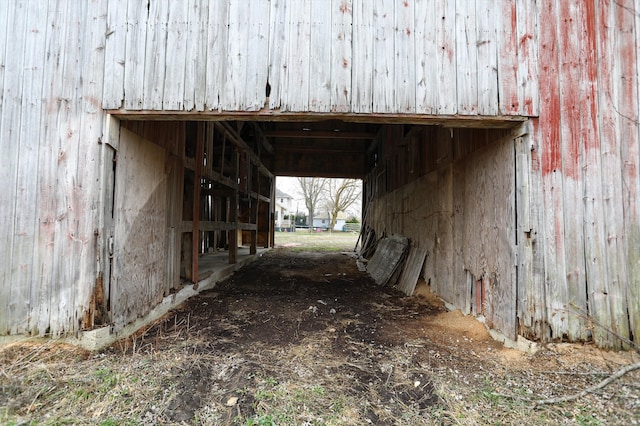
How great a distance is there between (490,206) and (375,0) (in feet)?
9.21

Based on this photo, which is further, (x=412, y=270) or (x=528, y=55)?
(x=412, y=270)

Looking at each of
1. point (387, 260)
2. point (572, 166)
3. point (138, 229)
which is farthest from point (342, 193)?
point (572, 166)

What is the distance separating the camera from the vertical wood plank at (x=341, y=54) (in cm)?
338

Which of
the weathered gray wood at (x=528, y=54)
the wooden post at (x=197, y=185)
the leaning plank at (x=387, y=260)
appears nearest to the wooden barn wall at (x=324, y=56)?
the weathered gray wood at (x=528, y=54)

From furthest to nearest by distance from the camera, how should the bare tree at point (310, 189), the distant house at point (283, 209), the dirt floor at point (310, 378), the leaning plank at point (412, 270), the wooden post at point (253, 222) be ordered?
the distant house at point (283, 209) → the bare tree at point (310, 189) → the wooden post at point (253, 222) → the leaning plank at point (412, 270) → the dirt floor at point (310, 378)

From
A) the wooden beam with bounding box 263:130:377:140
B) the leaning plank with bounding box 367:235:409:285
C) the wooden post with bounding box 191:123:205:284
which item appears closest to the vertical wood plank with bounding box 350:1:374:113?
the wooden post with bounding box 191:123:205:284

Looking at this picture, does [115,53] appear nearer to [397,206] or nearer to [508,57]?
[508,57]

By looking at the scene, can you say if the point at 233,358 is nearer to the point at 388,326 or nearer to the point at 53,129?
the point at 388,326

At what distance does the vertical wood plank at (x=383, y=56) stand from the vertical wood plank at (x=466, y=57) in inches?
28.3

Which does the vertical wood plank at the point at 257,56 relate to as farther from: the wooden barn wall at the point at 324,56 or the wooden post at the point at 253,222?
the wooden post at the point at 253,222

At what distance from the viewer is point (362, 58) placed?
342 cm

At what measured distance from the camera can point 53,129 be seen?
131 inches

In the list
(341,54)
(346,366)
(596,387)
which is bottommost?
(346,366)

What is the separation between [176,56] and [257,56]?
2.91 feet
